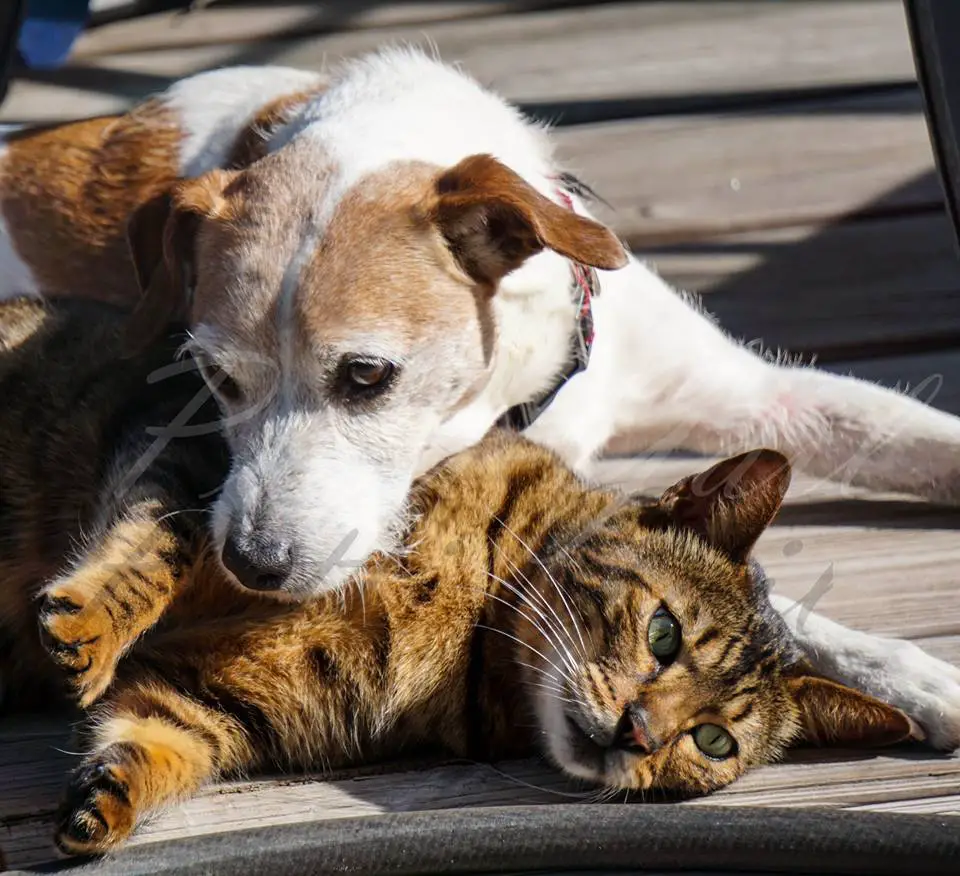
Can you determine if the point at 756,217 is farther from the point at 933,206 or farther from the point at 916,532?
the point at 916,532

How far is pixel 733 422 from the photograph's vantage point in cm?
260

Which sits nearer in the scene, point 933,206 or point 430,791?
point 430,791

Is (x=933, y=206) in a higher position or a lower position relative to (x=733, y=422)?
higher

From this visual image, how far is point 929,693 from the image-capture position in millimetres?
1827

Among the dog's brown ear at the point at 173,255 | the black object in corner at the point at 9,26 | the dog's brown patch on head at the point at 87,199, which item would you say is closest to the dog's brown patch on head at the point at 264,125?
the dog's brown patch on head at the point at 87,199

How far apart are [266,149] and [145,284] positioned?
1.21ft

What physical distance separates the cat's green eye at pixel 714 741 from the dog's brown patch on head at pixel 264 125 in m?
1.31

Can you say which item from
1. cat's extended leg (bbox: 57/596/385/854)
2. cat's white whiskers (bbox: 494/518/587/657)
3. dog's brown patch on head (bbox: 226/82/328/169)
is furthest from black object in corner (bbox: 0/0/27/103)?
cat's white whiskers (bbox: 494/518/587/657)

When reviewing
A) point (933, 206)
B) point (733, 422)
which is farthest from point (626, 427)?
point (933, 206)

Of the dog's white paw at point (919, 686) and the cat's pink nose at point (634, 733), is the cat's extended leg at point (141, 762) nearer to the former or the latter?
the cat's pink nose at point (634, 733)

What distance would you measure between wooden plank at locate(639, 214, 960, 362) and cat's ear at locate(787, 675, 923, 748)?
4.04 feet

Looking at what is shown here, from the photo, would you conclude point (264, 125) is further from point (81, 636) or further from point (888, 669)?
point (888, 669)

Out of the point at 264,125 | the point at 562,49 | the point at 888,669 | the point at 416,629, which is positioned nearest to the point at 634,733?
the point at 416,629

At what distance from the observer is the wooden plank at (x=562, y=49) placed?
3.73 meters
